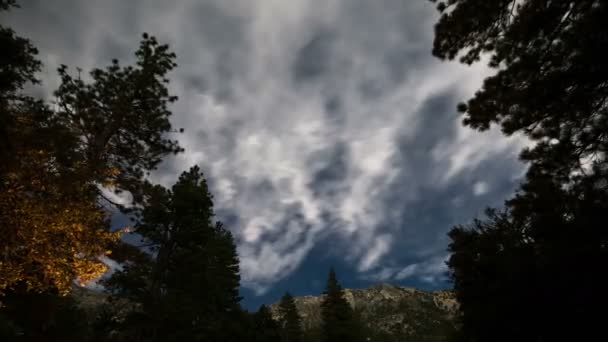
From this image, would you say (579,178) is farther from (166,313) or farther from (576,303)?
(166,313)

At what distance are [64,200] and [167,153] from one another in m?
5.14

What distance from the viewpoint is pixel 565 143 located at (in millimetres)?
6387

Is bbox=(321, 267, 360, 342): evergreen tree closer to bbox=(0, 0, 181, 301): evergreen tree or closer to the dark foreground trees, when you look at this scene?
the dark foreground trees

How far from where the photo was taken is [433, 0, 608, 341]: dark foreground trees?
568 centimetres

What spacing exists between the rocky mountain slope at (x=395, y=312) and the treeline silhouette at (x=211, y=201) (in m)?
119

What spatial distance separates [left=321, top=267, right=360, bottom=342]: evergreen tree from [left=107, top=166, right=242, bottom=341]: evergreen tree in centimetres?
2045

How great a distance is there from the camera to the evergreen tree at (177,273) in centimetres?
1520

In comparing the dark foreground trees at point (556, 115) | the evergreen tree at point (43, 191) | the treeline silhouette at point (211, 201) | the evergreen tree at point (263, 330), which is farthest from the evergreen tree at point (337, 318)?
the evergreen tree at point (43, 191)

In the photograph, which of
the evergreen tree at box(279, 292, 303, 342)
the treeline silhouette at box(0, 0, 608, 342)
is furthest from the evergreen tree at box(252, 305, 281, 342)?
the evergreen tree at box(279, 292, 303, 342)

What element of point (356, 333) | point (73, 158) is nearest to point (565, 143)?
point (73, 158)

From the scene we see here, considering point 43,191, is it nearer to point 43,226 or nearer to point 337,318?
point 43,226

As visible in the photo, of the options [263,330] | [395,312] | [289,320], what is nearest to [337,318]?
[289,320]

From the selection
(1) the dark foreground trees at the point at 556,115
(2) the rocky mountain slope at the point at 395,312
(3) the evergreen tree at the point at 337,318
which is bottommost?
(1) the dark foreground trees at the point at 556,115

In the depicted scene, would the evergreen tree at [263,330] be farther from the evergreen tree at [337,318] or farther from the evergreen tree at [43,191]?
the evergreen tree at [43,191]
